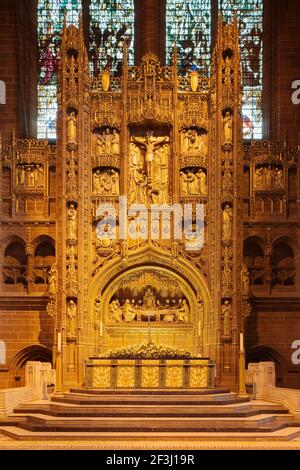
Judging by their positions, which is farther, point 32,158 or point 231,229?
point 32,158

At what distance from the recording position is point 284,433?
22.5 meters

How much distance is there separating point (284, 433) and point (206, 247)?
376 inches

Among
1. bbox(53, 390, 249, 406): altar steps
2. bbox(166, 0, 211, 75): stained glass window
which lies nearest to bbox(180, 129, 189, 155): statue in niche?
bbox(166, 0, 211, 75): stained glass window

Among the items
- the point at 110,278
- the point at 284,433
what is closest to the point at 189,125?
the point at 110,278

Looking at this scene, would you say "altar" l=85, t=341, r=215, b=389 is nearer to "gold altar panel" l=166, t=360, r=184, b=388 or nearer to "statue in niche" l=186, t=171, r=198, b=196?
"gold altar panel" l=166, t=360, r=184, b=388

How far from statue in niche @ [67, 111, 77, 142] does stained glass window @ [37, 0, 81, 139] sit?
4.28m

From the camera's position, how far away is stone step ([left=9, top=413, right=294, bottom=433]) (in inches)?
880

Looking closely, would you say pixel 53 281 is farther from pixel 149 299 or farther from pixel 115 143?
pixel 115 143

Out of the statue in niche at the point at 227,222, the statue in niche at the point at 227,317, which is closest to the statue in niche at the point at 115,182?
the statue in niche at the point at 227,222

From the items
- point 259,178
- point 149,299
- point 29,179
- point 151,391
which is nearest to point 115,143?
point 29,179

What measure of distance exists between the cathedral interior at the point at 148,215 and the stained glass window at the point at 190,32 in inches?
86.3

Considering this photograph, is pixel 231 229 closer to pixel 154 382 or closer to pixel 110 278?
pixel 110 278
